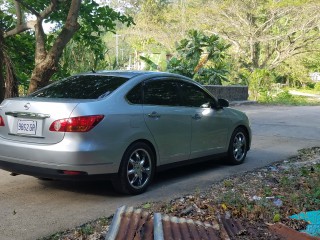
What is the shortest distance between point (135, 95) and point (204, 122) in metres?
1.42

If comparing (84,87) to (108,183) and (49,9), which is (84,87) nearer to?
(108,183)

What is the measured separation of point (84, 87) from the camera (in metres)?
5.82

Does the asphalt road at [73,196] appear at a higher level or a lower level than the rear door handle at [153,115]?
lower

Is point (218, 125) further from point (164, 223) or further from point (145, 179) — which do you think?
point (164, 223)

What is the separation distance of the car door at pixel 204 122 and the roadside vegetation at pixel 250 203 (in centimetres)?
65

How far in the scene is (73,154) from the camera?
495 centimetres

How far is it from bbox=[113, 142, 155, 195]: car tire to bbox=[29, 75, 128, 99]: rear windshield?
30.1 inches

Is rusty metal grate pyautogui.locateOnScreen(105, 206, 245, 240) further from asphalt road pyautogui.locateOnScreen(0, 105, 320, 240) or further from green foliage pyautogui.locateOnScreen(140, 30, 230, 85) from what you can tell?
green foliage pyautogui.locateOnScreen(140, 30, 230, 85)

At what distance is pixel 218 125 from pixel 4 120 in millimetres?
3136

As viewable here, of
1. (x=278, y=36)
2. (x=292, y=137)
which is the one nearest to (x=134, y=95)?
(x=292, y=137)

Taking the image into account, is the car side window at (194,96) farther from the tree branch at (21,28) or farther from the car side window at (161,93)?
the tree branch at (21,28)

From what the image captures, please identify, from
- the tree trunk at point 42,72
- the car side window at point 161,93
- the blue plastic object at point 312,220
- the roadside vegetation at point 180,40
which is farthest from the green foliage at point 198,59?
the blue plastic object at point 312,220

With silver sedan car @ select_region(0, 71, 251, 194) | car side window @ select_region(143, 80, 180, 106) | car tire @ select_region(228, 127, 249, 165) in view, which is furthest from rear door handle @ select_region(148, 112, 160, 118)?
car tire @ select_region(228, 127, 249, 165)

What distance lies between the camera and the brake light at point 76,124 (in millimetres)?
4988
